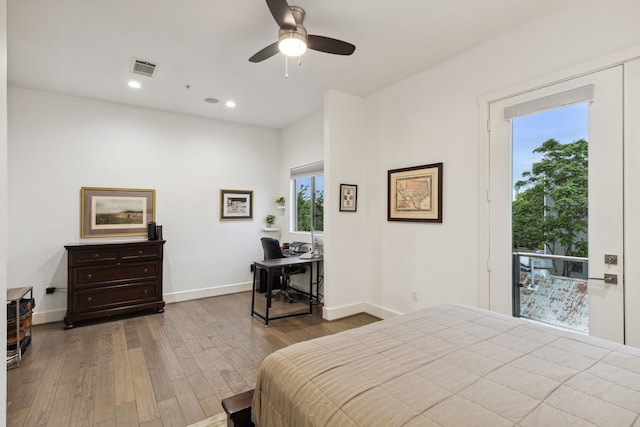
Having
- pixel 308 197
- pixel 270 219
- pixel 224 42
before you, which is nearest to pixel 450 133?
pixel 224 42

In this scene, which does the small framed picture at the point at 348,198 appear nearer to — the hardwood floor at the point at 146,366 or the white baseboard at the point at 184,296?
the hardwood floor at the point at 146,366

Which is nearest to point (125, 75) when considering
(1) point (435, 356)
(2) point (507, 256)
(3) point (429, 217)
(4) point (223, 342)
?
(4) point (223, 342)

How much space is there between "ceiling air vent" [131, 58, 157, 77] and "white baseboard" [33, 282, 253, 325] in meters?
3.02

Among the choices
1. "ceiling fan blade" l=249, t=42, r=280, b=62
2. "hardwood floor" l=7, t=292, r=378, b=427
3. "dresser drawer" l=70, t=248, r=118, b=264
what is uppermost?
"ceiling fan blade" l=249, t=42, r=280, b=62

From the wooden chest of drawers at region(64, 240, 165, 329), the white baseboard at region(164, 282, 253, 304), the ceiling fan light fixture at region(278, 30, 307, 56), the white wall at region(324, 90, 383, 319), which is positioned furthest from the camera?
the white baseboard at region(164, 282, 253, 304)

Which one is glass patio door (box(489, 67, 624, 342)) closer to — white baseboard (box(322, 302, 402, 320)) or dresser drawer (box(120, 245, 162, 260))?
white baseboard (box(322, 302, 402, 320))

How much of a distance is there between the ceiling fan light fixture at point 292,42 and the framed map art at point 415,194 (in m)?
1.79

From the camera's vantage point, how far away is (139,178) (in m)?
4.36

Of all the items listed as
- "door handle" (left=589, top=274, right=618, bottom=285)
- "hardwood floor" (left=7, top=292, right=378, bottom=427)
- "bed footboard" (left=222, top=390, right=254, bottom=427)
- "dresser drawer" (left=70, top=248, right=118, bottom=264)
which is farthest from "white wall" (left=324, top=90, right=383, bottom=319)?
"dresser drawer" (left=70, top=248, right=118, bottom=264)

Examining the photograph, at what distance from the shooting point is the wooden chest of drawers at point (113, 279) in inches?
140

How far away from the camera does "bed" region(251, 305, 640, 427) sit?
37.2 inches

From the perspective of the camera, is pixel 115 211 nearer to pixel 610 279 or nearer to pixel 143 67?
pixel 143 67

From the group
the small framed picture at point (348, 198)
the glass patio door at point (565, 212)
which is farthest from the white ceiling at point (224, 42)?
the small framed picture at point (348, 198)

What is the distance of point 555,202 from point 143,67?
13.2 feet
